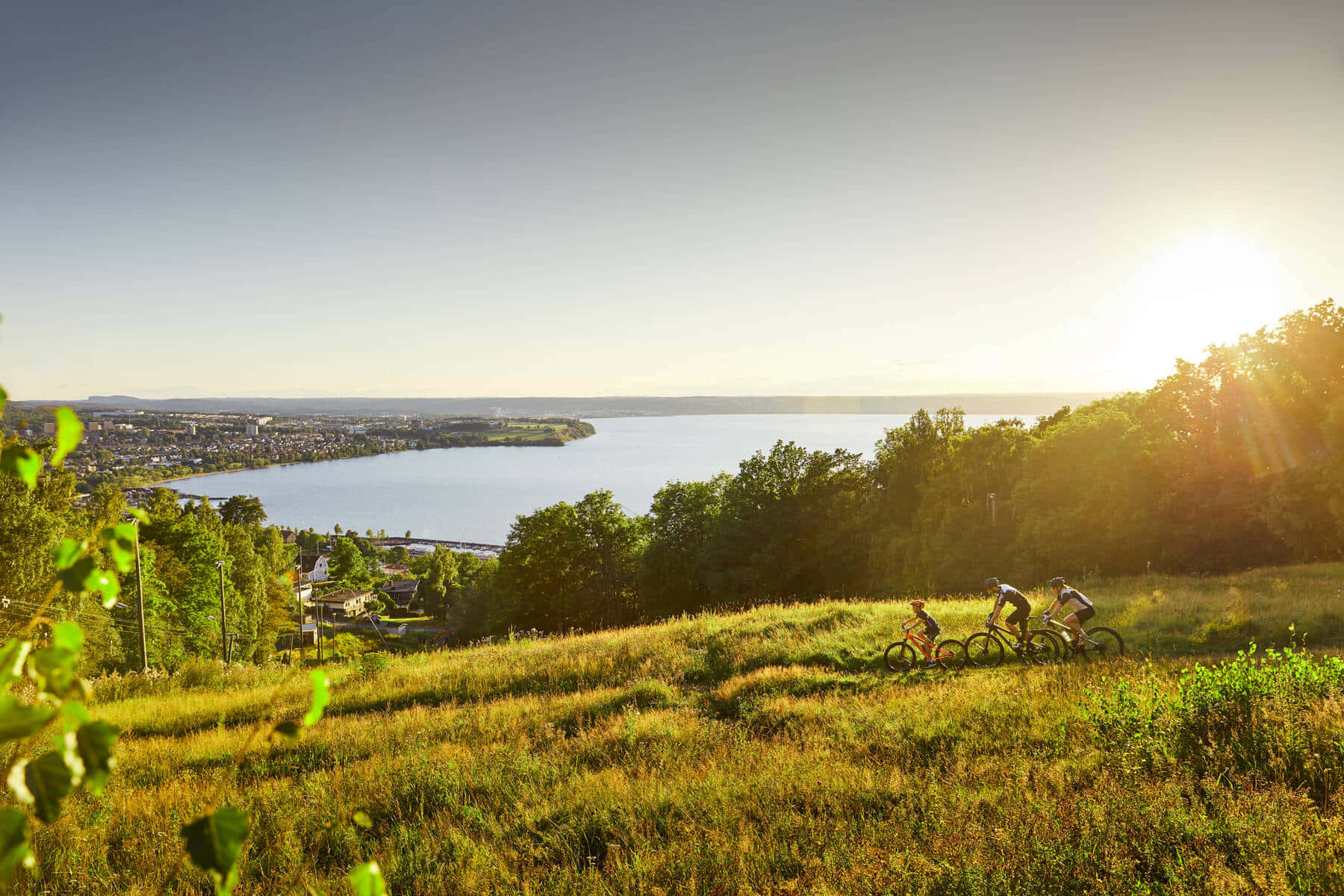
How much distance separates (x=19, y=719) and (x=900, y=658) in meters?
13.0

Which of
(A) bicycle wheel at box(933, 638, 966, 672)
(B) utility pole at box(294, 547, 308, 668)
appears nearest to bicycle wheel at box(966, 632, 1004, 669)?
(A) bicycle wheel at box(933, 638, 966, 672)

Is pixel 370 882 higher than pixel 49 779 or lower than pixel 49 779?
lower

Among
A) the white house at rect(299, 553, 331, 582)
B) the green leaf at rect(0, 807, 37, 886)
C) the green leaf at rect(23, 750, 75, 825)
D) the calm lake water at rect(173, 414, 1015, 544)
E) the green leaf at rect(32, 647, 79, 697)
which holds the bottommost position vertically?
the white house at rect(299, 553, 331, 582)

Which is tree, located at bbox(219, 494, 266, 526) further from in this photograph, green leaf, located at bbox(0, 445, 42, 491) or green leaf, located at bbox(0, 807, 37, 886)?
green leaf, located at bbox(0, 807, 37, 886)

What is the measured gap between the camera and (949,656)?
488 inches

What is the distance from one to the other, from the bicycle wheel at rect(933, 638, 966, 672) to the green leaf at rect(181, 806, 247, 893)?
12.5 meters

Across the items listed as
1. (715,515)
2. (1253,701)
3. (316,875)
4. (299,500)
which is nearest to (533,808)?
(316,875)

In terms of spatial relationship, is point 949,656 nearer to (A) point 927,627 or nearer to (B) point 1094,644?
(A) point 927,627

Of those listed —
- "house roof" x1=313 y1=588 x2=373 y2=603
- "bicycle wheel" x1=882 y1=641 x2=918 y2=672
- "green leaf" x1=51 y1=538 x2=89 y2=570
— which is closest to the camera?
"green leaf" x1=51 y1=538 x2=89 y2=570

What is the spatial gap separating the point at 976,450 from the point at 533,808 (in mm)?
40428

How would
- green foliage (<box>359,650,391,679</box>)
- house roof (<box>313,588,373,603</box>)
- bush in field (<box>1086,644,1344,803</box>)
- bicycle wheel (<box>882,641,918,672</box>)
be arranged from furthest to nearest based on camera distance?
house roof (<box>313,588,373,603</box>) → green foliage (<box>359,650,391,679</box>) → bicycle wheel (<box>882,641,918,672</box>) → bush in field (<box>1086,644,1344,803</box>)

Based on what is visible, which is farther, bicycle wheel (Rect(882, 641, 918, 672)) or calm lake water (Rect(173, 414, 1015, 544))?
calm lake water (Rect(173, 414, 1015, 544))

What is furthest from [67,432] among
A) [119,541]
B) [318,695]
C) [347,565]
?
[347,565]

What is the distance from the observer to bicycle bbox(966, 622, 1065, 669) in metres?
12.1
